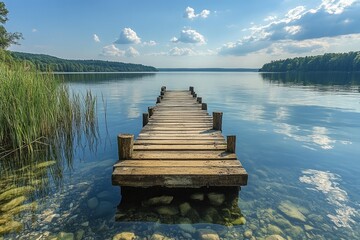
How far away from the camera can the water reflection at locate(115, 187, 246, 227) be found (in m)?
4.98

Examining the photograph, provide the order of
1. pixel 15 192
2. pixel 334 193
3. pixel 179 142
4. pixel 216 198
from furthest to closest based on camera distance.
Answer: pixel 179 142 < pixel 334 193 < pixel 15 192 < pixel 216 198

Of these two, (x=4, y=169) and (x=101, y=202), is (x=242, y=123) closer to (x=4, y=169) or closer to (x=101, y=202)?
(x=101, y=202)

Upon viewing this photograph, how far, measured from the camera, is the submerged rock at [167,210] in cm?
514

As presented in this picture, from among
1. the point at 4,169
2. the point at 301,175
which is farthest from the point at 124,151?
the point at 301,175

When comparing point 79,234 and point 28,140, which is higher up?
point 28,140

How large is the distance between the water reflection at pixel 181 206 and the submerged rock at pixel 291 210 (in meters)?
1.02

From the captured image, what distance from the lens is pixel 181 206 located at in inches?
211

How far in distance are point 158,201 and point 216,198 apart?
135 centimetres

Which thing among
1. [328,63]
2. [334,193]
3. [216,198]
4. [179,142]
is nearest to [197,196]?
[216,198]

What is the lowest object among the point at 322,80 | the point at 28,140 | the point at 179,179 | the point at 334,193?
the point at 334,193

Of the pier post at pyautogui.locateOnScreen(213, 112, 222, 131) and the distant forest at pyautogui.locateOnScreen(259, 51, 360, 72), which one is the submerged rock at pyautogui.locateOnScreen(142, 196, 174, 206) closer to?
the pier post at pyautogui.locateOnScreen(213, 112, 222, 131)

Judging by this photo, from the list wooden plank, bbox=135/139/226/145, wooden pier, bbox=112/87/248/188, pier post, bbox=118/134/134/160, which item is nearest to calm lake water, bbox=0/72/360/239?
wooden pier, bbox=112/87/248/188

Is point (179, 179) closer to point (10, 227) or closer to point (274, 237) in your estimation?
point (274, 237)

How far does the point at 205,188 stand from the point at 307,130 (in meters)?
10.4
